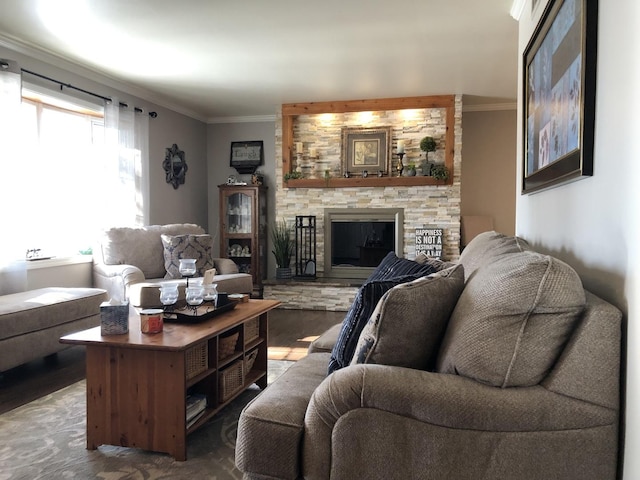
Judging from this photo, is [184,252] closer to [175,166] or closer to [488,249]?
[175,166]

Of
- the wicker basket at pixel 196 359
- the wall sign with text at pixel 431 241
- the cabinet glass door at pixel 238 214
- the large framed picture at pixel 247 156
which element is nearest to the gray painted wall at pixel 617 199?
the wicker basket at pixel 196 359

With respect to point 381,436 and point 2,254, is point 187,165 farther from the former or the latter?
point 381,436

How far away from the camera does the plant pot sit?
598 cm

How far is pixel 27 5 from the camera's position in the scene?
3.13 meters

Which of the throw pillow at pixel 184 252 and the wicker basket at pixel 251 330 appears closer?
the wicker basket at pixel 251 330

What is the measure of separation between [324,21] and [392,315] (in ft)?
8.73

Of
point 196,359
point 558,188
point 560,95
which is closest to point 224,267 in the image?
point 196,359

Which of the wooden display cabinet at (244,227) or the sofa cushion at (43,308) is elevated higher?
the wooden display cabinet at (244,227)

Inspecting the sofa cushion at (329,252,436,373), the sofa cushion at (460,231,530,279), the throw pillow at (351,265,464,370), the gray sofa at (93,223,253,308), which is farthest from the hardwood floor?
the throw pillow at (351,265,464,370)

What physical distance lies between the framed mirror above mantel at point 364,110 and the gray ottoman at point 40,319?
2.97 m

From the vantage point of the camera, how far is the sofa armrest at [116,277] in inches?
163

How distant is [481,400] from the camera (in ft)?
3.94

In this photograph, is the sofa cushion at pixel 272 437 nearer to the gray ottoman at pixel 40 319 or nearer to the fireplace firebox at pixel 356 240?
the gray ottoman at pixel 40 319

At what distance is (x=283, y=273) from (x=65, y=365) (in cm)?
297
